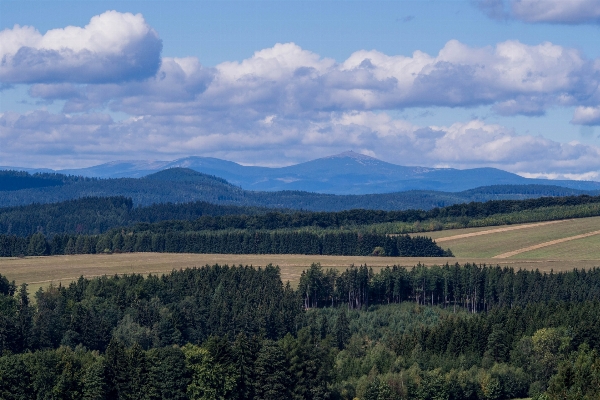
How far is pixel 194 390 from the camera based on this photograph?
10400 centimetres

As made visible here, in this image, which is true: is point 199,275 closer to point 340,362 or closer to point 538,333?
point 340,362

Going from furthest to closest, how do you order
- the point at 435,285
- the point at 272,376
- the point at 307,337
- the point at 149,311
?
the point at 435,285
the point at 149,311
the point at 307,337
the point at 272,376

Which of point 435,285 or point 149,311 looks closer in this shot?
point 149,311

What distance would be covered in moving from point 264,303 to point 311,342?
96.3 ft

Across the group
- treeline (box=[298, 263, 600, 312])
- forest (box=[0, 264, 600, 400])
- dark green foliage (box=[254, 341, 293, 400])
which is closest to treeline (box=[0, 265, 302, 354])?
forest (box=[0, 264, 600, 400])

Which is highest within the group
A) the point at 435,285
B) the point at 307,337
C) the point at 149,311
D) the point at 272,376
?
the point at 435,285

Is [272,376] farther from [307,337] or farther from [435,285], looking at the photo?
[435,285]

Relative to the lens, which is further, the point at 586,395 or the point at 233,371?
the point at 233,371

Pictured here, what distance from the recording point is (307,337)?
119 meters

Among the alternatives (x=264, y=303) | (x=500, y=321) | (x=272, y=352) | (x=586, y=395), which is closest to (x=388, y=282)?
(x=264, y=303)

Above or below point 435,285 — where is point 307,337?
below

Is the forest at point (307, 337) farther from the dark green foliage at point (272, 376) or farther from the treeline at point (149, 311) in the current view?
the treeline at point (149, 311)

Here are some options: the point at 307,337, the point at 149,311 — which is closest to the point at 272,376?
the point at 307,337

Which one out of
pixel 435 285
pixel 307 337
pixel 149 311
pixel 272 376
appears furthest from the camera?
pixel 435 285
